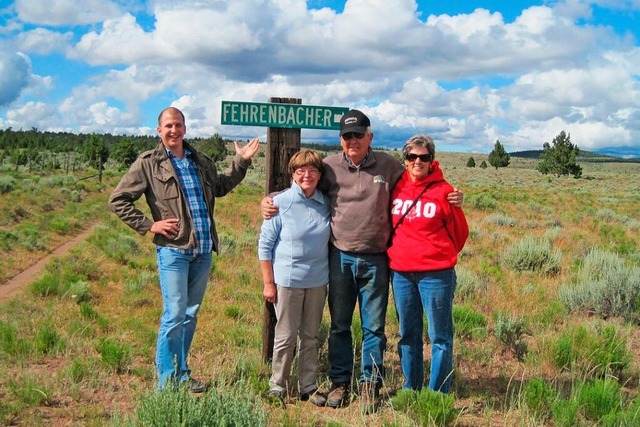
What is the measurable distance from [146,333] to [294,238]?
8.84 feet

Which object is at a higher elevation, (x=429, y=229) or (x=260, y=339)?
(x=429, y=229)

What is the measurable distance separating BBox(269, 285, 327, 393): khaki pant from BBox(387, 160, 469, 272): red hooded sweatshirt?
0.76 meters

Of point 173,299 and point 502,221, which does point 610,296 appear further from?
point 502,221

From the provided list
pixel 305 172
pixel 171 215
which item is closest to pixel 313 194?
pixel 305 172

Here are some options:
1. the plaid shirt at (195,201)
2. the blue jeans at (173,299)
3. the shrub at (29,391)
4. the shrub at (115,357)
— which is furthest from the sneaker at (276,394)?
the shrub at (29,391)

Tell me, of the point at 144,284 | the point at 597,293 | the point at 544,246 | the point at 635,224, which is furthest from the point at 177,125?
the point at 635,224

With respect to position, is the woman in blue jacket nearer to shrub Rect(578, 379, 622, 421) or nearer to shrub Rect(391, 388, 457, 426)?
shrub Rect(391, 388, 457, 426)

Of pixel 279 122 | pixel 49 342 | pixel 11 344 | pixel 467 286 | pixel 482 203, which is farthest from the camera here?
pixel 482 203

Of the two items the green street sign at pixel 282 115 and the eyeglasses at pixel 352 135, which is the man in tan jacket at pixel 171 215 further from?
the eyeglasses at pixel 352 135

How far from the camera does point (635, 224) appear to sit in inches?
666

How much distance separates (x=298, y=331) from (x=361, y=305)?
22.9 inches

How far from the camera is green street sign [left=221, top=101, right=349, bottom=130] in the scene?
462cm

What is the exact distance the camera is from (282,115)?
474 centimetres

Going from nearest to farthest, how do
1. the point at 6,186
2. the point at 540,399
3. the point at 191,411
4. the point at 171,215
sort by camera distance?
1. the point at 191,411
2. the point at 540,399
3. the point at 171,215
4. the point at 6,186
